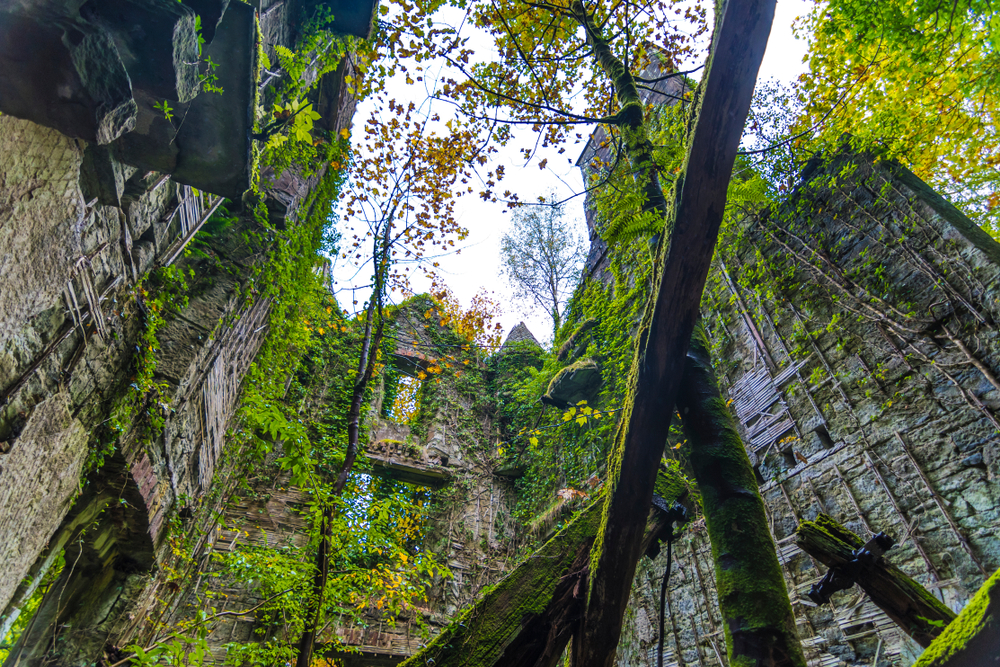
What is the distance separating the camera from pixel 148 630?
3.70 metres

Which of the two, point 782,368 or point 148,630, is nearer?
point 148,630

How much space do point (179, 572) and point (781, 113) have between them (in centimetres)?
→ 964

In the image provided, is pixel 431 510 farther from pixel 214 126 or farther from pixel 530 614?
pixel 214 126

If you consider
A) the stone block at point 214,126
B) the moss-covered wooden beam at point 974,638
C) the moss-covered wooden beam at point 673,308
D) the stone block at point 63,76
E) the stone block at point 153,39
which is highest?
the stone block at point 214,126

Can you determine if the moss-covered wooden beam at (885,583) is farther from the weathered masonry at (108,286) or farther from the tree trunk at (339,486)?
the tree trunk at (339,486)

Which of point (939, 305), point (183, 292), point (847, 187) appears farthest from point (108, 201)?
point (847, 187)

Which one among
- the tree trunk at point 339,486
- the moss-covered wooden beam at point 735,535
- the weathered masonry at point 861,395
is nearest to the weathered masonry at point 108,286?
the tree trunk at point 339,486

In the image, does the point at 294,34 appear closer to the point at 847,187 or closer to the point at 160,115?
the point at 160,115

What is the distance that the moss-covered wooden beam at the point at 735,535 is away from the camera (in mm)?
1572

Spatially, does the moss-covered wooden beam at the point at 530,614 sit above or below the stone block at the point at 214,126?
below

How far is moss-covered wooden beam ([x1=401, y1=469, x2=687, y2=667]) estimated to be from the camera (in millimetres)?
1902

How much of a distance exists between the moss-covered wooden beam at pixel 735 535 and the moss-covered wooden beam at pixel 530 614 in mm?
328

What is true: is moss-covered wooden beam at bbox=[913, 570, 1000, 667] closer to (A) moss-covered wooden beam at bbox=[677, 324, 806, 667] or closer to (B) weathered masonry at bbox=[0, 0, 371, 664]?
(A) moss-covered wooden beam at bbox=[677, 324, 806, 667]

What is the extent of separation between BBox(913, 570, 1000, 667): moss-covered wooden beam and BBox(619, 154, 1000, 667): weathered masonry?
383 cm
